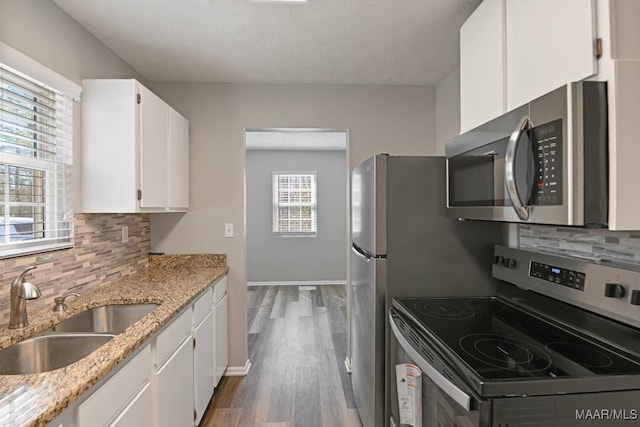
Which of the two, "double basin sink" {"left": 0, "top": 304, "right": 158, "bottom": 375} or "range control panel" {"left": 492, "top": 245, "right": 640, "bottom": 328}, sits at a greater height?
"range control panel" {"left": 492, "top": 245, "right": 640, "bottom": 328}

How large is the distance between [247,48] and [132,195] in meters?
1.14

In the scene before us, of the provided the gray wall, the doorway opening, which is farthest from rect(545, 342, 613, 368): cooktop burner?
the gray wall

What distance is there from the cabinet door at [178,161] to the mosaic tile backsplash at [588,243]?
2.17 meters

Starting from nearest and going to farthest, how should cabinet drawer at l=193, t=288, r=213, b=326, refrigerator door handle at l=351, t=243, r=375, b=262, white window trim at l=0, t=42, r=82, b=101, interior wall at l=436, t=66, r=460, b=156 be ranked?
white window trim at l=0, t=42, r=82, b=101 → refrigerator door handle at l=351, t=243, r=375, b=262 → cabinet drawer at l=193, t=288, r=213, b=326 → interior wall at l=436, t=66, r=460, b=156

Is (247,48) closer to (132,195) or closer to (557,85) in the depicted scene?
(132,195)

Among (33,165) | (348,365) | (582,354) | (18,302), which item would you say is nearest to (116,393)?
(18,302)

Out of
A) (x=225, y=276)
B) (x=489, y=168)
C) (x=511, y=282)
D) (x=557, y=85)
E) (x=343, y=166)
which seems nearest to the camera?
(x=557, y=85)

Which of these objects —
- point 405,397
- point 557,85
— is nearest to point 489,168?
point 557,85

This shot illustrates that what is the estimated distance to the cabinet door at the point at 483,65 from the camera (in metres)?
1.41

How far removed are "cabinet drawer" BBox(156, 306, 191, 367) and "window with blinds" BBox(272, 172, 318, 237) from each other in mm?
4373

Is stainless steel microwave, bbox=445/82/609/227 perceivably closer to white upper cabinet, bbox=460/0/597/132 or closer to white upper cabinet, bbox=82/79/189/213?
white upper cabinet, bbox=460/0/597/132

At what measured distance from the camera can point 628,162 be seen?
918 millimetres

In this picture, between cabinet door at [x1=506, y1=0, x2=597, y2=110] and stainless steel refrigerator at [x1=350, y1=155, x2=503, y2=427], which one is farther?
stainless steel refrigerator at [x1=350, y1=155, x2=503, y2=427]

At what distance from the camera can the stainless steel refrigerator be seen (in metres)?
1.84
